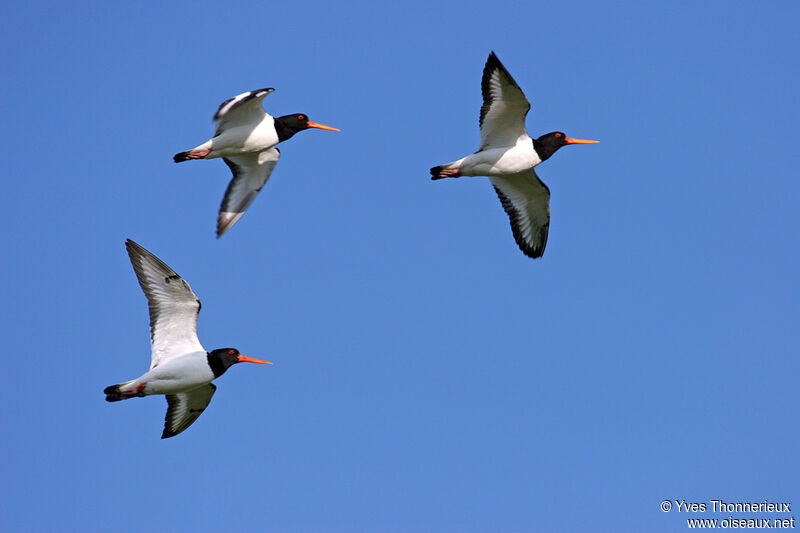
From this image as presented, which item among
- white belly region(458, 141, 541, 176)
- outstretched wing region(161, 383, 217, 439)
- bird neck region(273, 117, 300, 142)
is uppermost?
bird neck region(273, 117, 300, 142)

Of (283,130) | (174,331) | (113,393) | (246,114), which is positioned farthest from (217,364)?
(283,130)

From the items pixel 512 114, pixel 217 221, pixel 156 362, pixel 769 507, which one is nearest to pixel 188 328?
pixel 156 362

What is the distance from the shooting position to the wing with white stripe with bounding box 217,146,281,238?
56.1 ft

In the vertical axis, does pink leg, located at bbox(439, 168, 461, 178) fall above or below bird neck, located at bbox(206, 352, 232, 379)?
above

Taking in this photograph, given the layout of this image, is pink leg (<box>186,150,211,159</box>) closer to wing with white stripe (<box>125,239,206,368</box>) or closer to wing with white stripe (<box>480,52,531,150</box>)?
wing with white stripe (<box>125,239,206,368</box>)

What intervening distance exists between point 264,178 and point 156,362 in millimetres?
4349

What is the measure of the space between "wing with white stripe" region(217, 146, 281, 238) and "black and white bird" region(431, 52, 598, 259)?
118 inches

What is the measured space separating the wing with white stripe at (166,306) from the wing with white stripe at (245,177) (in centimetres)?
285

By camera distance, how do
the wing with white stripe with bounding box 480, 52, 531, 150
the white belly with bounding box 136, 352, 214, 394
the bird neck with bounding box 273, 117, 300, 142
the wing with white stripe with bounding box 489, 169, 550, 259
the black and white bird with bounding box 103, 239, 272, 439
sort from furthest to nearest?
the wing with white stripe with bounding box 489, 169, 550, 259
the bird neck with bounding box 273, 117, 300, 142
the wing with white stripe with bounding box 480, 52, 531, 150
the black and white bird with bounding box 103, 239, 272, 439
the white belly with bounding box 136, 352, 214, 394

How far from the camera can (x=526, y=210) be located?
57.8ft

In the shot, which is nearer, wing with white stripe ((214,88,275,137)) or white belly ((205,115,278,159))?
wing with white stripe ((214,88,275,137))

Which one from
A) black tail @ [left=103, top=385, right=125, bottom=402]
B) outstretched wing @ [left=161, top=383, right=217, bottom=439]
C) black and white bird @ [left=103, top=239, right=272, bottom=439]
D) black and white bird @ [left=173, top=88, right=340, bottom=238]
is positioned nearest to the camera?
black tail @ [left=103, top=385, right=125, bottom=402]

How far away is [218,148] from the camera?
1594 cm

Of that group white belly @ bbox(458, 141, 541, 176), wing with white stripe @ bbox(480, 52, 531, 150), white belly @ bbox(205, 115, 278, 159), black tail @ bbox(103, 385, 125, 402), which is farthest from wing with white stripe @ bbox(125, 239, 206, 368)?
wing with white stripe @ bbox(480, 52, 531, 150)
